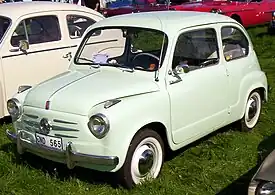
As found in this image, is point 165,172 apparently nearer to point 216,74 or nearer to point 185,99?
point 185,99

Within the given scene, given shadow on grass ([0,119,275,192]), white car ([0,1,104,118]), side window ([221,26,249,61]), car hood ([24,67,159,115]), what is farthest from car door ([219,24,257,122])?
white car ([0,1,104,118])

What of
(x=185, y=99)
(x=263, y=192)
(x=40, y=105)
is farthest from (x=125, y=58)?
(x=263, y=192)

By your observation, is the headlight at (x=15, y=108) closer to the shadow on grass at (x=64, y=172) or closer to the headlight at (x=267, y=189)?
the shadow on grass at (x=64, y=172)

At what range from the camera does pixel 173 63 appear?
5082 mm

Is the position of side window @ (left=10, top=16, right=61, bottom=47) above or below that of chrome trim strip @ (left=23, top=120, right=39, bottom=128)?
above

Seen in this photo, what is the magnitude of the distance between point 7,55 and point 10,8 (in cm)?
84

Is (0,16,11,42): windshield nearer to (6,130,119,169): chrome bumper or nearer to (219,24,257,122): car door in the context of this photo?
(6,130,119,169): chrome bumper

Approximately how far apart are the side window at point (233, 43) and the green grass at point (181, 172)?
0.98 meters

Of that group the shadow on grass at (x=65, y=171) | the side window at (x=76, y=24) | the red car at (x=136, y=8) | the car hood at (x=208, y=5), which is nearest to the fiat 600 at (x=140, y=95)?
the shadow on grass at (x=65, y=171)

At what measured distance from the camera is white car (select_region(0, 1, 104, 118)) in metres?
6.73

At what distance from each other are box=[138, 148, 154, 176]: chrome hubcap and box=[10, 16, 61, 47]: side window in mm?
3042

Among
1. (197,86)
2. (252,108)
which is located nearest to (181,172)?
(197,86)

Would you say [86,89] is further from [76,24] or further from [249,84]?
[76,24]

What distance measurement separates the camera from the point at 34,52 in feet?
23.0
